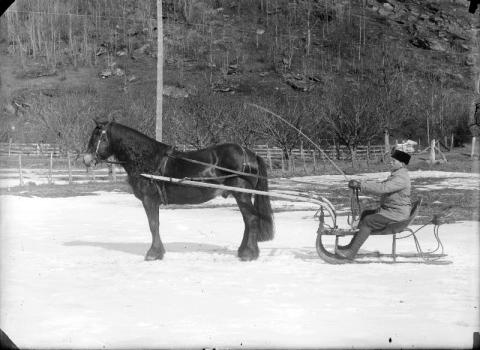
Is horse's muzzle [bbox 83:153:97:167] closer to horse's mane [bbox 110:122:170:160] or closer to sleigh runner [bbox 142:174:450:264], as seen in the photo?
horse's mane [bbox 110:122:170:160]

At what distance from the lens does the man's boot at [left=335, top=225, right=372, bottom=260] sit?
832 centimetres

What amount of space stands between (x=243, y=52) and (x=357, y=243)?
9960 cm

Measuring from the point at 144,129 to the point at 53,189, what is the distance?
15670 mm

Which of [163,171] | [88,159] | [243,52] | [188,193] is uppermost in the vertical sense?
[88,159]

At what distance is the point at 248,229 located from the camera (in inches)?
365

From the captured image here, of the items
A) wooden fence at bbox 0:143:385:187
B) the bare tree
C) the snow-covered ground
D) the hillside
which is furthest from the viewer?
the hillside

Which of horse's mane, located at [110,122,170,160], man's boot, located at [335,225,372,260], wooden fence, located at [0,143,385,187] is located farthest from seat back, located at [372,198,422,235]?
wooden fence, located at [0,143,385,187]

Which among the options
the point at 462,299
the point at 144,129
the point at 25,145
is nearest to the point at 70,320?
the point at 462,299

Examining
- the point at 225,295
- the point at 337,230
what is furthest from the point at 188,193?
the point at 225,295

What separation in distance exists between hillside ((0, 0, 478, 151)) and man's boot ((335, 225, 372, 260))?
5773 centimetres

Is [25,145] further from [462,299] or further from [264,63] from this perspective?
[462,299]

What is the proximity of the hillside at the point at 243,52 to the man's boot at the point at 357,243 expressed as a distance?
5773 cm

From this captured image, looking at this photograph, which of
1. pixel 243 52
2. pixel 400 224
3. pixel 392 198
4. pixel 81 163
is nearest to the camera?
pixel 400 224

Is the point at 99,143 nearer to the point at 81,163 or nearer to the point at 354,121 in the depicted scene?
the point at 354,121
